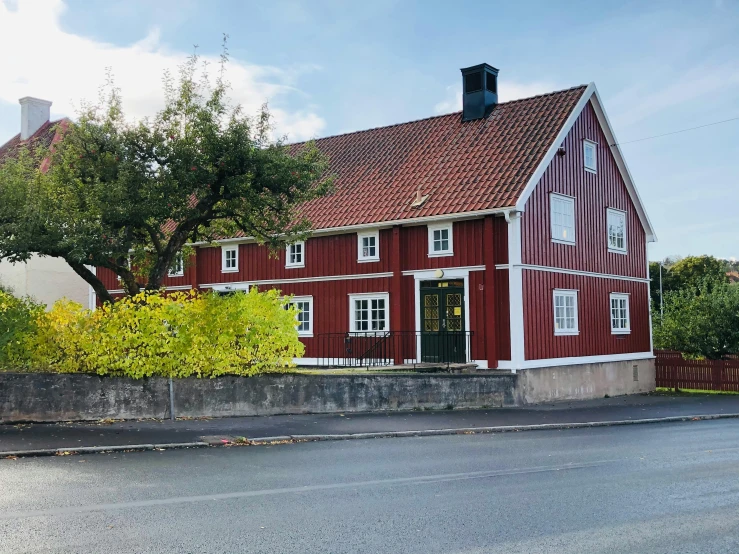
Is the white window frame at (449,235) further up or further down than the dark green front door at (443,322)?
further up

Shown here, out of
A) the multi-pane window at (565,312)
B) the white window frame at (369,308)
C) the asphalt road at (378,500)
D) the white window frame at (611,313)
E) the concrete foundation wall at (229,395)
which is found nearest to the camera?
the asphalt road at (378,500)

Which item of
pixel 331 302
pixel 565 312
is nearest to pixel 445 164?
pixel 331 302

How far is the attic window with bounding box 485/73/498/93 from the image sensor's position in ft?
88.9

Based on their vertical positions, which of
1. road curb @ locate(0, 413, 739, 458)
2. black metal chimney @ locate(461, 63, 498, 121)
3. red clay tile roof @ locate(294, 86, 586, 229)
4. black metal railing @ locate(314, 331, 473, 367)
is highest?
black metal chimney @ locate(461, 63, 498, 121)

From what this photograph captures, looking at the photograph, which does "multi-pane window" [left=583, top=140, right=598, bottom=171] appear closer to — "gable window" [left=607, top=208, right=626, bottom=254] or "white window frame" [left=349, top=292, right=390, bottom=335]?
"gable window" [left=607, top=208, right=626, bottom=254]

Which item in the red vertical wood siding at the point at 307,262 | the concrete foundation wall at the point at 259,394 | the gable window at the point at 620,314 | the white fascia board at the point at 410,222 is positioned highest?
the white fascia board at the point at 410,222

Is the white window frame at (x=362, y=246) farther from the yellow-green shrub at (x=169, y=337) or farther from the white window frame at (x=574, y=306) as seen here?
the yellow-green shrub at (x=169, y=337)

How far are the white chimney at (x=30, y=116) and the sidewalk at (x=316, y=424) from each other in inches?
1206

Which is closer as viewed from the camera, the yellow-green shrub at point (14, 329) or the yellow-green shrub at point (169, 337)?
the yellow-green shrub at point (14, 329)

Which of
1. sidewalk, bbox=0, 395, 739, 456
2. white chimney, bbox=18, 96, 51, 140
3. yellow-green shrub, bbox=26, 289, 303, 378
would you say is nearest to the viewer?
sidewalk, bbox=0, 395, 739, 456

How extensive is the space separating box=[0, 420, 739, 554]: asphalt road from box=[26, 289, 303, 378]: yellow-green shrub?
13.1ft

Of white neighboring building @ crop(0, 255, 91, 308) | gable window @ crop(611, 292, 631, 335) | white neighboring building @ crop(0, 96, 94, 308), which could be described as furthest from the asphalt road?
white neighboring building @ crop(0, 255, 91, 308)

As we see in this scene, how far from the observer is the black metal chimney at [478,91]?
26.8m

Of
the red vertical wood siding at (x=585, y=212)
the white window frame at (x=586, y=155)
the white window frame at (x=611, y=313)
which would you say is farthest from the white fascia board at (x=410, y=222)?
the white window frame at (x=611, y=313)
